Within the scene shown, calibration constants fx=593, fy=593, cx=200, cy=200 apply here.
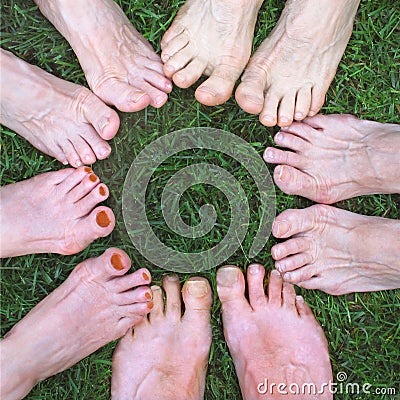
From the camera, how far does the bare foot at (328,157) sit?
6.69 feet

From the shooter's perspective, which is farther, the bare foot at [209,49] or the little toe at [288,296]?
the little toe at [288,296]

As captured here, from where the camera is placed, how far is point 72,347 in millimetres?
2047

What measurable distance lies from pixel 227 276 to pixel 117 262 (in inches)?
15.4

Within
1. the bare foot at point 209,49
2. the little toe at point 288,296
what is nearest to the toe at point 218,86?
the bare foot at point 209,49

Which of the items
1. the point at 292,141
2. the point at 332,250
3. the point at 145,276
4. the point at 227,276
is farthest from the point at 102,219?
the point at 332,250

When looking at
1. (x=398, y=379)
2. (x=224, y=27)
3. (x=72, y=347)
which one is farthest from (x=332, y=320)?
(x=224, y=27)

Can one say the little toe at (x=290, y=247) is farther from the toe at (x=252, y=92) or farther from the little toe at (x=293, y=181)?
the toe at (x=252, y=92)

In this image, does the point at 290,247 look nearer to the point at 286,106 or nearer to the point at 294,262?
the point at 294,262

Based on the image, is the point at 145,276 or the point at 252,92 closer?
the point at 252,92

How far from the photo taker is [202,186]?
82.9 inches

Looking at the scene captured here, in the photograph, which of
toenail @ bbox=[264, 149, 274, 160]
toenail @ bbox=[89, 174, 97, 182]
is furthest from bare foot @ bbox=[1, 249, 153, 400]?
toenail @ bbox=[264, 149, 274, 160]

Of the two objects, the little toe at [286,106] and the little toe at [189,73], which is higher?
the little toe at [189,73]

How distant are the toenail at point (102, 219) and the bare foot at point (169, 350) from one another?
301mm

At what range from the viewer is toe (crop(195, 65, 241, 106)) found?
1950 millimetres
